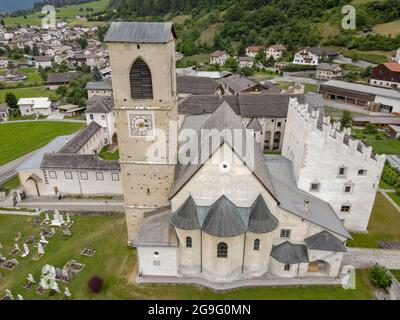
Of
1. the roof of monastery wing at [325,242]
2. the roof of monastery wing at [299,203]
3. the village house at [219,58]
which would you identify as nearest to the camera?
the roof of monastery wing at [325,242]

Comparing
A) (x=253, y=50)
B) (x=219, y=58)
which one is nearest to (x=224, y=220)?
(x=219, y=58)

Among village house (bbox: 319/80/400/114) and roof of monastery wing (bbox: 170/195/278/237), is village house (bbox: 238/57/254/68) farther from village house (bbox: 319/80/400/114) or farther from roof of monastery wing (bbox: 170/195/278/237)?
roof of monastery wing (bbox: 170/195/278/237)

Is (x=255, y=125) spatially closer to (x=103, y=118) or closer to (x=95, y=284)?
(x=103, y=118)

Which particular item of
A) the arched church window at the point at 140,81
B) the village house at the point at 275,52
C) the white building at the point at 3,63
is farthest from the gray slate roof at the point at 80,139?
the white building at the point at 3,63

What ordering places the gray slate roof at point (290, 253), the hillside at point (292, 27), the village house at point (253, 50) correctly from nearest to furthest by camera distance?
1. the gray slate roof at point (290, 253)
2. the hillside at point (292, 27)
3. the village house at point (253, 50)

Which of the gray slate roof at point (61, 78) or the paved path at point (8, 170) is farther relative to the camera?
the gray slate roof at point (61, 78)

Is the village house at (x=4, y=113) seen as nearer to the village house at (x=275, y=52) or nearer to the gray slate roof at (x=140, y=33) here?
the gray slate roof at (x=140, y=33)

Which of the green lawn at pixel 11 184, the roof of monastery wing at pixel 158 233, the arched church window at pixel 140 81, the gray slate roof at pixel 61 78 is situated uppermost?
the arched church window at pixel 140 81
